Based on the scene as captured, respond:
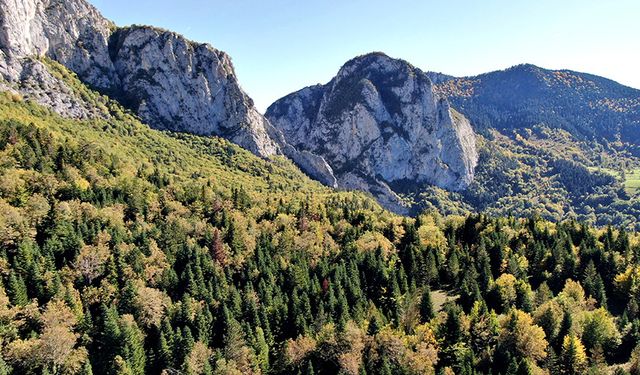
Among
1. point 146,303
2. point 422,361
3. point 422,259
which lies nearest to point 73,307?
point 146,303

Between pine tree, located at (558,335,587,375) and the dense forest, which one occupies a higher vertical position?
the dense forest

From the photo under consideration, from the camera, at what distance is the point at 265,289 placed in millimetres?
130750

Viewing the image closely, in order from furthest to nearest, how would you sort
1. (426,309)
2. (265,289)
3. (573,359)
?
(265,289) < (426,309) < (573,359)

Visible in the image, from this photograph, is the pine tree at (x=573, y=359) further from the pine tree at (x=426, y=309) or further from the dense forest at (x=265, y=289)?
the pine tree at (x=426, y=309)

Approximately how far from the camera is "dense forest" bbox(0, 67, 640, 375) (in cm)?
10512

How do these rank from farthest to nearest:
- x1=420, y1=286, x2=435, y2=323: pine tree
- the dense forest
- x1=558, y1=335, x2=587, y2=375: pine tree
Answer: x1=420, y1=286, x2=435, y2=323: pine tree
x1=558, y1=335, x2=587, y2=375: pine tree
the dense forest

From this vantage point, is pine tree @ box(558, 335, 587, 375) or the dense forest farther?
pine tree @ box(558, 335, 587, 375)

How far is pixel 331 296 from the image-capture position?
128m

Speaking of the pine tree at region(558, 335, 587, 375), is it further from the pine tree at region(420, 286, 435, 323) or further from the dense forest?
the pine tree at region(420, 286, 435, 323)

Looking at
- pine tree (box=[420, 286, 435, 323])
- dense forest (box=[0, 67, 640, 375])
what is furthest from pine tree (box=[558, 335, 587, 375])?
pine tree (box=[420, 286, 435, 323])

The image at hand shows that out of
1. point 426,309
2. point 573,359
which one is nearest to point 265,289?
point 426,309

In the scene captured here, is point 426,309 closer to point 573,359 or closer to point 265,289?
point 573,359

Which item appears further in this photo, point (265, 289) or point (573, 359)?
point (265, 289)

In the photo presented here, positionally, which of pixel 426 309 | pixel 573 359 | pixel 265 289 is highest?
pixel 265 289
